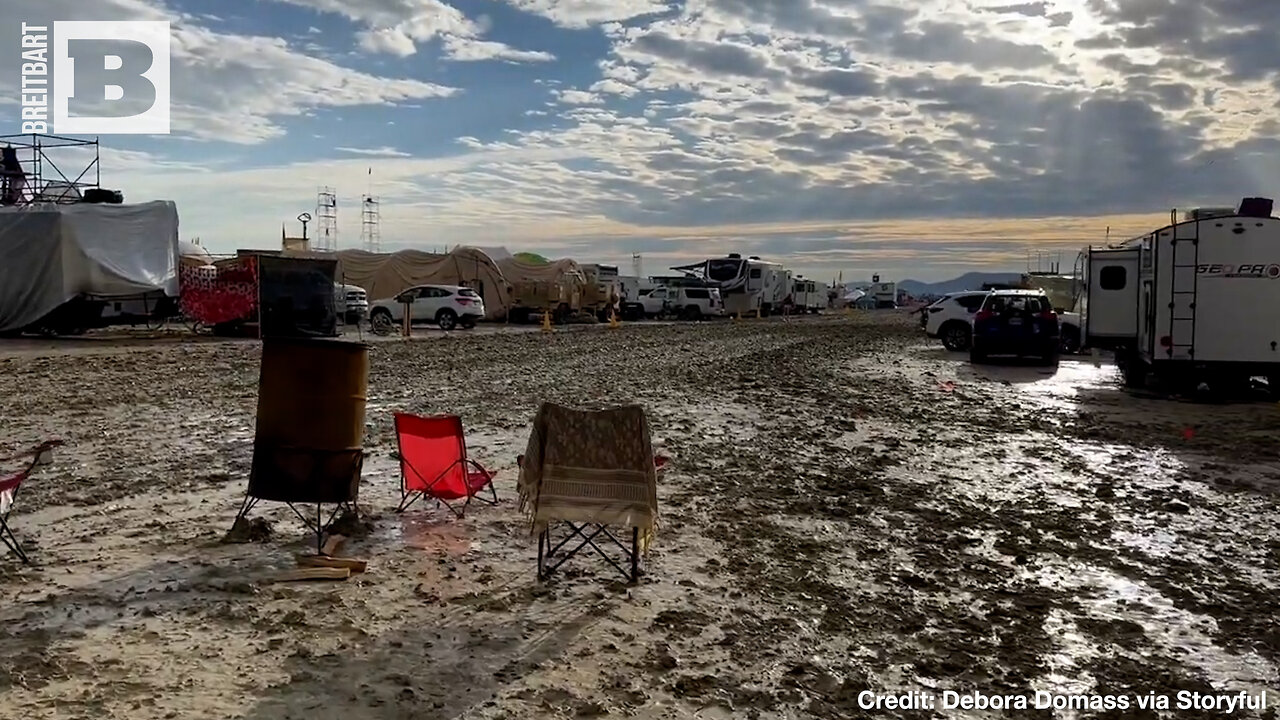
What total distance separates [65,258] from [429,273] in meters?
15.8

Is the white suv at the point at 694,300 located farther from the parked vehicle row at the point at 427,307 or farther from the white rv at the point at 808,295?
the parked vehicle row at the point at 427,307

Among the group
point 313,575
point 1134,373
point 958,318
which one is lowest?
point 313,575

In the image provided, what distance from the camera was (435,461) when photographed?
780 cm

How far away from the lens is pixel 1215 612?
5566 mm

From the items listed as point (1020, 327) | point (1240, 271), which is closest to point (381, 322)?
point (1020, 327)

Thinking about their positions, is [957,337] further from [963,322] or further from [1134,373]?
[1134,373]

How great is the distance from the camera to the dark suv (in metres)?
21.8

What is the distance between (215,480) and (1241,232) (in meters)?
14.7

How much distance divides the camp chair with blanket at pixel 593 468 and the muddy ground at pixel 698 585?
1.56ft

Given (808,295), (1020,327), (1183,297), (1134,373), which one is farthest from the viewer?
(808,295)

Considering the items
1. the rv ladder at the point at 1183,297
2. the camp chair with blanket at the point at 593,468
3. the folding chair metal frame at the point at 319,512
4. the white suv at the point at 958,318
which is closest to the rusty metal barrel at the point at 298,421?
the folding chair metal frame at the point at 319,512

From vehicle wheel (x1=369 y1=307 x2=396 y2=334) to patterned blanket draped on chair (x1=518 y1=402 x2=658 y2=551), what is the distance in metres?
25.2

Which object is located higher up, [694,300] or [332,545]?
[694,300]

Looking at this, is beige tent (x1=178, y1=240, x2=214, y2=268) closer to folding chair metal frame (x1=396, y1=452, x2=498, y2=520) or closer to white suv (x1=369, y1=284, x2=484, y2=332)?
white suv (x1=369, y1=284, x2=484, y2=332)
